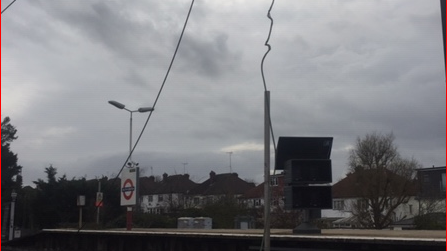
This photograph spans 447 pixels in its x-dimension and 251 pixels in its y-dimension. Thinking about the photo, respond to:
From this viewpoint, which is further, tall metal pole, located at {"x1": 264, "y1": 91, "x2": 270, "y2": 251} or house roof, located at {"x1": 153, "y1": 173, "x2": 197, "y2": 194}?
house roof, located at {"x1": 153, "y1": 173, "x2": 197, "y2": 194}

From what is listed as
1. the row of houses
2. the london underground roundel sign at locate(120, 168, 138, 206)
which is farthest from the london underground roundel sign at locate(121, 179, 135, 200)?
the row of houses

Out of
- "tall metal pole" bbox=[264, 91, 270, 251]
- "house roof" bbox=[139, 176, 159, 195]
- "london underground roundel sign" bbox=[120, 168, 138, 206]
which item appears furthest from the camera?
"house roof" bbox=[139, 176, 159, 195]

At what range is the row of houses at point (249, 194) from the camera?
2162 inches

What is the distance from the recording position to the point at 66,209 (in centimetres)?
4959

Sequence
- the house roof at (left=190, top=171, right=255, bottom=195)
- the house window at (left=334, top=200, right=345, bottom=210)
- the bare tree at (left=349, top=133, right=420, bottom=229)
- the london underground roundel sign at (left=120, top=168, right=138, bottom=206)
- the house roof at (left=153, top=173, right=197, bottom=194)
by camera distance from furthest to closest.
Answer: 1. the house roof at (left=190, top=171, right=255, bottom=195)
2. the house roof at (left=153, top=173, right=197, bottom=194)
3. the house window at (left=334, top=200, right=345, bottom=210)
4. the bare tree at (left=349, top=133, right=420, bottom=229)
5. the london underground roundel sign at (left=120, top=168, right=138, bottom=206)

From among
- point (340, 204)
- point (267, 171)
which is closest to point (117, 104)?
point (267, 171)

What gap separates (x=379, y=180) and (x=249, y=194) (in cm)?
4137

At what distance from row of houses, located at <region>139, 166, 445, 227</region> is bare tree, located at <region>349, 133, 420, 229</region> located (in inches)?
32.0

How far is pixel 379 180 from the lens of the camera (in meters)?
50.5

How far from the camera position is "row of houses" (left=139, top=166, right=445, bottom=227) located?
54906 millimetres

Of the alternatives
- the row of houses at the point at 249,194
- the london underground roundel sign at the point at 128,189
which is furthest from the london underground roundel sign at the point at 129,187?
the row of houses at the point at 249,194

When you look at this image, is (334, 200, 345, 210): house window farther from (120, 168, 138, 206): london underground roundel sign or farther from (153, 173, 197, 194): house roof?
(120, 168, 138, 206): london underground roundel sign

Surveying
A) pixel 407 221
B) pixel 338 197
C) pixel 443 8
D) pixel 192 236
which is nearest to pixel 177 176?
pixel 338 197

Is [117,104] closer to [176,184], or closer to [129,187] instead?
[129,187]
